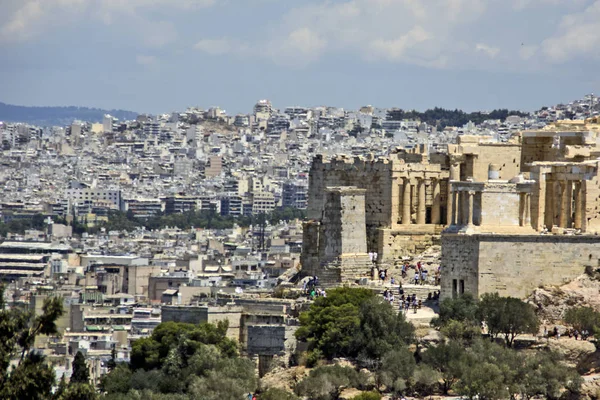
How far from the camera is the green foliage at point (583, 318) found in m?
59.5

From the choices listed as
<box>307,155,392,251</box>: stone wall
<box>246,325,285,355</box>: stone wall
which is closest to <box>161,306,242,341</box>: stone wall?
<box>246,325,285,355</box>: stone wall

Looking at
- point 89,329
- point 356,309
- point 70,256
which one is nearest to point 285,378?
point 356,309

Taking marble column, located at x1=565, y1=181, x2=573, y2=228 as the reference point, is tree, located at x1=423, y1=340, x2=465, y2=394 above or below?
below

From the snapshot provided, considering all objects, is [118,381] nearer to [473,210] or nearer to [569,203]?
[473,210]

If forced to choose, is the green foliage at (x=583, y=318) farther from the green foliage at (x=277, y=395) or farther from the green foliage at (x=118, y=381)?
the green foliage at (x=118, y=381)

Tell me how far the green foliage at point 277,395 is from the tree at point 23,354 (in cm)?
1357

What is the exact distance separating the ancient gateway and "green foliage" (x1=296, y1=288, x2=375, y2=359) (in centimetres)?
268

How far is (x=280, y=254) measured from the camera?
167 metres

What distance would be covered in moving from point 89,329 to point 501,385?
71256 millimetres

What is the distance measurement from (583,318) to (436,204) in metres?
11.4

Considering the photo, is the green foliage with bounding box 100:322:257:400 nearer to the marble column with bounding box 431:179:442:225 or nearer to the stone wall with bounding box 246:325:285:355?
the stone wall with bounding box 246:325:285:355

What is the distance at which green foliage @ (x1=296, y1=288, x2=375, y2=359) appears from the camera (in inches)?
2410

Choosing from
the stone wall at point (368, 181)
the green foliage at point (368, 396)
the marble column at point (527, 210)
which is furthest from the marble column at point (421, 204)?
the green foliage at point (368, 396)

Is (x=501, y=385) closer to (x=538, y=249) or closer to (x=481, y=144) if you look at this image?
(x=538, y=249)
